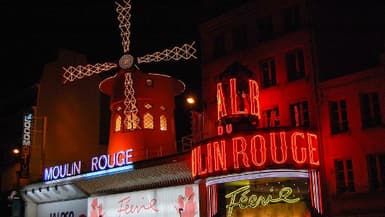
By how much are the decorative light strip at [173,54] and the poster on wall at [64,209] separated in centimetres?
716

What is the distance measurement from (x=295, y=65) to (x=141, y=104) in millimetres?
8457

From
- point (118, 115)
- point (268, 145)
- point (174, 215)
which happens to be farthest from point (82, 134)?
point (268, 145)

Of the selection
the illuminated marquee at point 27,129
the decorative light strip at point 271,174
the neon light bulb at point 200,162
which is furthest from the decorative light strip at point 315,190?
the illuminated marquee at point 27,129

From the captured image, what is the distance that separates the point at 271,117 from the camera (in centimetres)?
1702

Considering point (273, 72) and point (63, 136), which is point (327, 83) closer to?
point (273, 72)

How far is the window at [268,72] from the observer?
17645mm

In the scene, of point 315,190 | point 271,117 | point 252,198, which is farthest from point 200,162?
point 315,190

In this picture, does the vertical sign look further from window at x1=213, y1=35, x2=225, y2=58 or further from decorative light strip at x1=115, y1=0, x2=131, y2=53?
window at x1=213, y1=35, x2=225, y2=58

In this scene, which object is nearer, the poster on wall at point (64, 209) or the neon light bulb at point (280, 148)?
the neon light bulb at point (280, 148)

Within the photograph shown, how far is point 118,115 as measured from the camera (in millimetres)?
23750

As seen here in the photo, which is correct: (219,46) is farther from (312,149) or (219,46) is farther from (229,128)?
(312,149)

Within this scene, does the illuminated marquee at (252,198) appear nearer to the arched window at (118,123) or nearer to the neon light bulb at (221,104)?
the neon light bulb at (221,104)

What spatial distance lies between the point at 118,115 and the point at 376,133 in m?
12.3

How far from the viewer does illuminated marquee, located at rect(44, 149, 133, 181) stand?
21.0 meters
